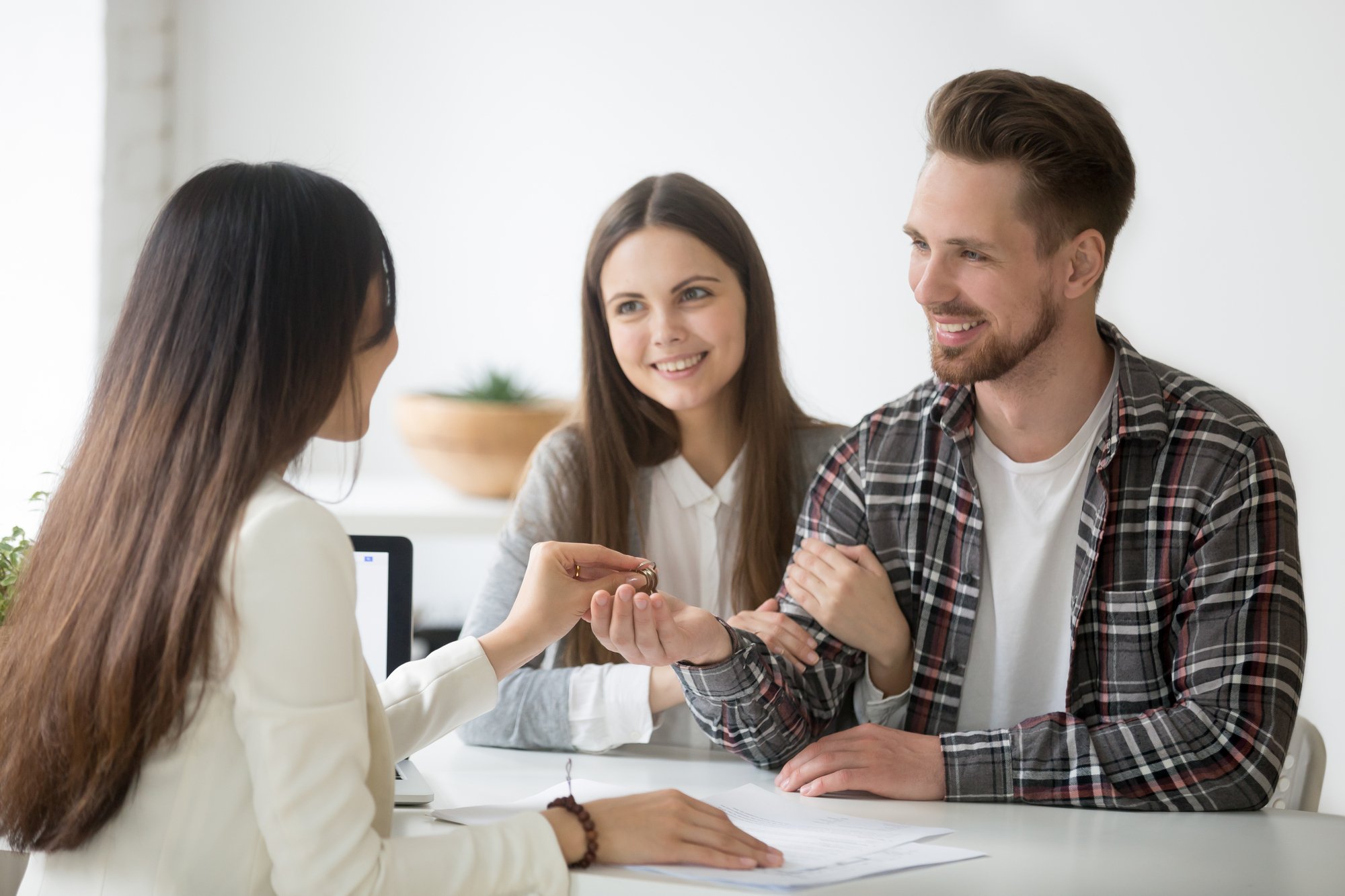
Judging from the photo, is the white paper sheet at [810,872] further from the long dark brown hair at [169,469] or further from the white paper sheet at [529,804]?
the long dark brown hair at [169,469]

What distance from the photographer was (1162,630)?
1490 millimetres

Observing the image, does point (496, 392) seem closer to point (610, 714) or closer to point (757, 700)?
point (610, 714)

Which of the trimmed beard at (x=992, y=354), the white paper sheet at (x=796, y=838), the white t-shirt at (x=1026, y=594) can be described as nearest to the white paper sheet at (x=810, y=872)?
the white paper sheet at (x=796, y=838)

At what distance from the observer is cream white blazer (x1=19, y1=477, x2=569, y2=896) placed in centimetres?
94

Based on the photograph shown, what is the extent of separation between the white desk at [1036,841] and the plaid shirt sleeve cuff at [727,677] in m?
0.11

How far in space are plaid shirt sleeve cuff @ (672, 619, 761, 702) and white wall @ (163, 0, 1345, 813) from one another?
1.81m

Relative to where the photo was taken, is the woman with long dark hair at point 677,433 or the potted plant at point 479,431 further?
the potted plant at point 479,431

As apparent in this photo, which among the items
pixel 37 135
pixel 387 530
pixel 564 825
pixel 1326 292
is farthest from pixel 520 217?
pixel 564 825

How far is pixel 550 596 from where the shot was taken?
1.44m

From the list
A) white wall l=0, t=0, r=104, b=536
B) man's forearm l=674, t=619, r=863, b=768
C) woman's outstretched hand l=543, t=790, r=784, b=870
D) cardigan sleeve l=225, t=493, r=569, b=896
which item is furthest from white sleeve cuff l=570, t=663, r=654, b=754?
white wall l=0, t=0, r=104, b=536

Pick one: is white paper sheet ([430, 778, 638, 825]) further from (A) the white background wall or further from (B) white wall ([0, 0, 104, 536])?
(B) white wall ([0, 0, 104, 536])

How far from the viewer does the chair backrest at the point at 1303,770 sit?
1.61 m

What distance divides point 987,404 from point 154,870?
1.17 m

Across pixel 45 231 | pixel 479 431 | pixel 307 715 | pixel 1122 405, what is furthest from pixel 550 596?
pixel 45 231
